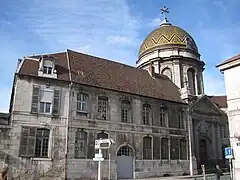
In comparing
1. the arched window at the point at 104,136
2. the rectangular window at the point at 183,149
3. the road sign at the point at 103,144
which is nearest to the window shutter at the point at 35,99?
the arched window at the point at 104,136

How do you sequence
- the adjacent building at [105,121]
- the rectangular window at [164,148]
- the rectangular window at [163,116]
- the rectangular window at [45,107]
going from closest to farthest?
the adjacent building at [105,121] < the rectangular window at [45,107] < the rectangular window at [164,148] < the rectangular window at [163,116]

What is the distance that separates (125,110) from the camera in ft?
72.8

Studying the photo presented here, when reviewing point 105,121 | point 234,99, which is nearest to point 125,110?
point 105,121

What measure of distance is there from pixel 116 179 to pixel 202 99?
13436 millimetres

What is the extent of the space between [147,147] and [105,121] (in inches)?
182

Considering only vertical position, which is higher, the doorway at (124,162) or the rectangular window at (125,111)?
the rectangular window at (125,111)

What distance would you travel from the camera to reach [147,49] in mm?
33281

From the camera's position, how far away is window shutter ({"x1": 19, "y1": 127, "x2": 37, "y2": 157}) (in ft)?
56.5

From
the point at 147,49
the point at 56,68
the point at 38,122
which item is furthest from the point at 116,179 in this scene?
the point at 147,49

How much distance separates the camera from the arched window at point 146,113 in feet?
75.3

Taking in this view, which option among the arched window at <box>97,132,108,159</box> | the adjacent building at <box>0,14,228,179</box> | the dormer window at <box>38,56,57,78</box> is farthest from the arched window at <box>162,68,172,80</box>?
the dormer window at <box>38,56,57,78</box>

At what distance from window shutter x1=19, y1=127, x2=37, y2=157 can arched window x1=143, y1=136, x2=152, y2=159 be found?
9.20 m

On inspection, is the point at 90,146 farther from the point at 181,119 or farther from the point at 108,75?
the point at 181,119

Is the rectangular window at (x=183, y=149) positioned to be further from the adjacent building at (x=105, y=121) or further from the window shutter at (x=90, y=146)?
the window shutter at (x=90, y=146)
